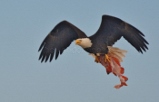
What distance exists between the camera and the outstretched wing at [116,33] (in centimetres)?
1173

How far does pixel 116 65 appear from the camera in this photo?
37.6 feet

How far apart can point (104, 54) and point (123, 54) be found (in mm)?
612

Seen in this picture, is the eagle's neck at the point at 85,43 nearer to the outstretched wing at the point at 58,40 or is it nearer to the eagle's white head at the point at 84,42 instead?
the eagle's white head at the point at 84,42

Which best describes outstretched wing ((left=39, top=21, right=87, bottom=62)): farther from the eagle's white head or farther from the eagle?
the eagle's white head

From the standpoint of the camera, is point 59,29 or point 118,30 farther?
point 59,29

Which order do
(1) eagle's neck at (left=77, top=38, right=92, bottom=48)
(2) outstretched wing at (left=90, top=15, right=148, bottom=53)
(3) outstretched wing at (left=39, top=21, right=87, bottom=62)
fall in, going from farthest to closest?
(3) outstretched wing at (left=39, top=21, right=87, bottom=62), (2) outstretched wing at (left=90, top=15, right=148, bottom=53), (1) eagle's neck at (left=77, top=38, right=92, bottom=48)

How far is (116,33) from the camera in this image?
12.0 meters

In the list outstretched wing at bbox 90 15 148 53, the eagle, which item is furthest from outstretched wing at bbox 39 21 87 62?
outstretched wing at bbox 90 15 148 53

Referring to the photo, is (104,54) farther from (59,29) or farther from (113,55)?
(59,29)

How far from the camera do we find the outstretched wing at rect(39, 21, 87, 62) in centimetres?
1298

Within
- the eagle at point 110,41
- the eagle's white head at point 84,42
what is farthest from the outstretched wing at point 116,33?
the eagle's white head at point 84,42

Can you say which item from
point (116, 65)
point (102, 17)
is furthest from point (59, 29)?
point (116, 65)

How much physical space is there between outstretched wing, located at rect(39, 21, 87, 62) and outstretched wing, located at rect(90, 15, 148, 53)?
1.24m

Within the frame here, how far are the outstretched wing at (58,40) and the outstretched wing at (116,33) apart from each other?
1238 millimetres
